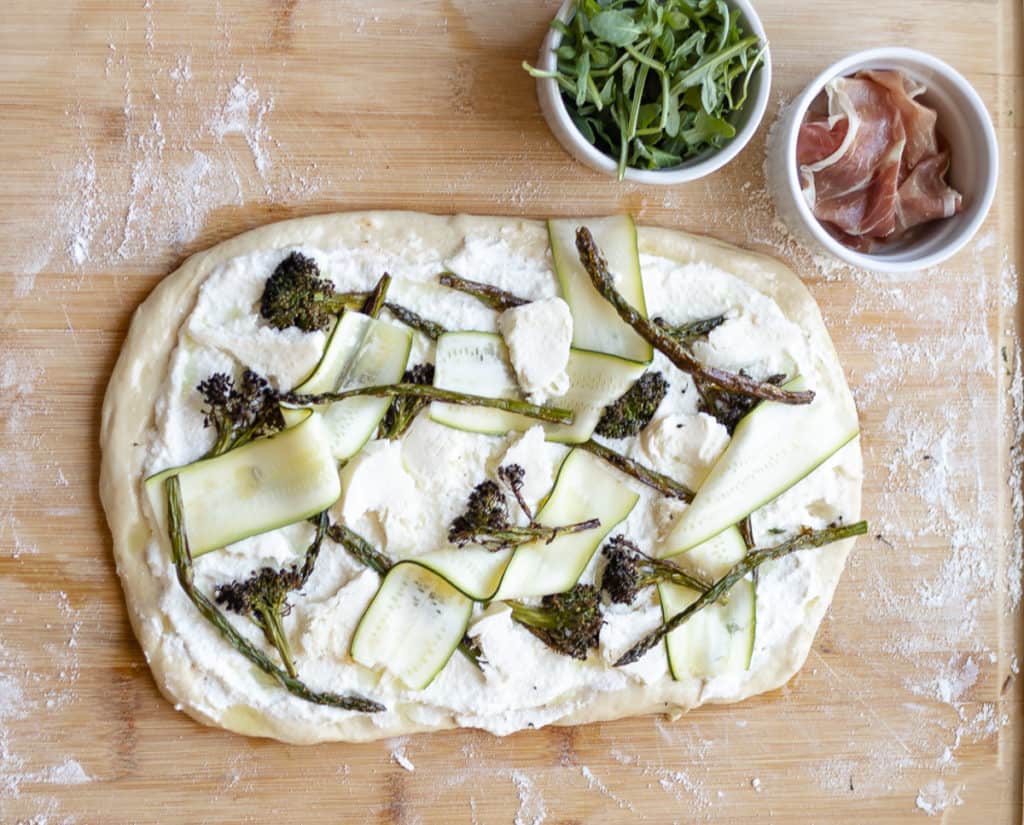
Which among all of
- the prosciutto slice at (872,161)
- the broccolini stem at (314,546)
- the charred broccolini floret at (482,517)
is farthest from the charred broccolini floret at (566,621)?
the prosciutto slice at (872,161)

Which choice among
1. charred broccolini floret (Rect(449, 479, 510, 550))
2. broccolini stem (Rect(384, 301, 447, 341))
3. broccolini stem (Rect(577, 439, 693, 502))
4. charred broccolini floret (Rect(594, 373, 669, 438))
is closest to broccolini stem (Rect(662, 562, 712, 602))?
broccolini stem (Rect(577, 439, 693, 502))

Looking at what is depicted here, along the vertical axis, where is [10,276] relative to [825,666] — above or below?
above

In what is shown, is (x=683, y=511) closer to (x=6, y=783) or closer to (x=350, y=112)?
(x=350, y=112)

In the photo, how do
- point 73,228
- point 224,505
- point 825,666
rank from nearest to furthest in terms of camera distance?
point 224,505, point 73,228, point 825,666

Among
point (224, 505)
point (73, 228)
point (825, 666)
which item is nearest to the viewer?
point (224, 505)

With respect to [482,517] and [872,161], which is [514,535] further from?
[872,161]

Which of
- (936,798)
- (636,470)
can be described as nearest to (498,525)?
(636,470)

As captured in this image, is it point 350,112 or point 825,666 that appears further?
point 825,666

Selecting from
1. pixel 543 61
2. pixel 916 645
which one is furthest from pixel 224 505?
pixel 916 645
